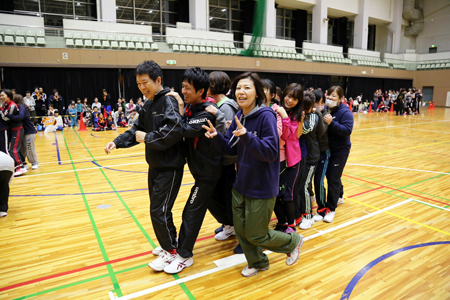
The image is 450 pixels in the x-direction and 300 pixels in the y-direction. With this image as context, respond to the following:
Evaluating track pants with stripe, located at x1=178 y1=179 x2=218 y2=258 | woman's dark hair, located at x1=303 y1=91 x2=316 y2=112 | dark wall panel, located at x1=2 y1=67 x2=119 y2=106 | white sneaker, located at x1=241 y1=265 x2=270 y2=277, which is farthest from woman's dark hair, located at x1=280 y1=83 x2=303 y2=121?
dark wall panel, located at x1=2 y1=67 x2=119 y2=106

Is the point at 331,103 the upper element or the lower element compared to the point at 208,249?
upper

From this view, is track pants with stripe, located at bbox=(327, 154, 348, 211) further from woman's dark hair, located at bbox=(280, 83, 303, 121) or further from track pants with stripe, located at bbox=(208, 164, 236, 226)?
track pants with stripe, located at bbox=(208, 164, 236, 226)

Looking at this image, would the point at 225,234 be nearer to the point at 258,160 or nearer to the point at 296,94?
the point at 258,160

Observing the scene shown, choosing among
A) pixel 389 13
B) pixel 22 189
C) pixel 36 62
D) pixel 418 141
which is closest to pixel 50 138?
pixel 36 62

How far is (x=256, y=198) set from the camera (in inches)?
90.2

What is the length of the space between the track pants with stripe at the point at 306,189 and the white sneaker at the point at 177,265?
1.54m

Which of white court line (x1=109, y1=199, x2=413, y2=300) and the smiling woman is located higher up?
the smiling woman

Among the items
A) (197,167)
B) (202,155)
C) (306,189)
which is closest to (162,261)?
(197,167)

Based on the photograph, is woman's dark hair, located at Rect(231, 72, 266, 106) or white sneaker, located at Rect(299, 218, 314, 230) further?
white sneaker, located at Rect(299, 218, 314, 230)

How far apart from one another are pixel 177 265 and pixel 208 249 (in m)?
0.51

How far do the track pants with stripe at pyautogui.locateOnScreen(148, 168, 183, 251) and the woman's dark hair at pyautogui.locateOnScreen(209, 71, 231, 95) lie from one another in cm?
89

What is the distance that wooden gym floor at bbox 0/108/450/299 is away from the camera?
7.89 ft

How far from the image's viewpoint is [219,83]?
290 centimetres

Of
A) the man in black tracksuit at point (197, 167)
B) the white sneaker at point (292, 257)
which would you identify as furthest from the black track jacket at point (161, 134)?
the white sneaker at point (292, 257)
